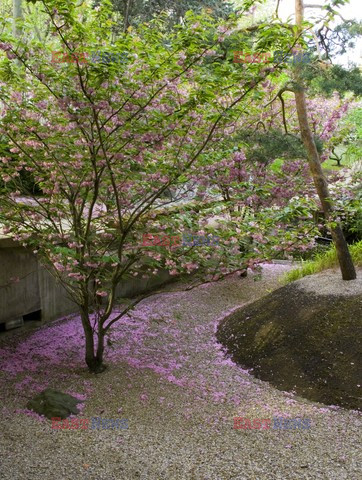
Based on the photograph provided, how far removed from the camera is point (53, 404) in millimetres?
3428

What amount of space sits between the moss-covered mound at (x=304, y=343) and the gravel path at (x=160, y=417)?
162mm

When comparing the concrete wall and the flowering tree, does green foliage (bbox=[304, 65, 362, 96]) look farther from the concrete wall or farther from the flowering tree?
the concrete wall

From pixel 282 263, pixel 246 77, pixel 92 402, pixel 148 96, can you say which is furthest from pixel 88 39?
pixel 282 263

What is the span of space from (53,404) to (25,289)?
1.94 m

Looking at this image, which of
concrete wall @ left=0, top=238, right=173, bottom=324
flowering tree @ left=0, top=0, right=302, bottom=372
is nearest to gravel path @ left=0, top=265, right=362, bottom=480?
concrete wall @ left=0, top=238, right=173, bottom=324

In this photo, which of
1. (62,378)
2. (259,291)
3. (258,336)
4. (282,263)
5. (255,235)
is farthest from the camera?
A: (282,263)

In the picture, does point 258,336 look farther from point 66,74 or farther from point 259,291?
point 66,74

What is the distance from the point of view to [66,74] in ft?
9.64

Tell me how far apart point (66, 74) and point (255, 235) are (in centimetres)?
179

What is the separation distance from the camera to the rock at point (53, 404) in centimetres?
339

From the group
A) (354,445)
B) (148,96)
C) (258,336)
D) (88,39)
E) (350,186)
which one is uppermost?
(88,39)

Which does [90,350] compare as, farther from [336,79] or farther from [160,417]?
[336,79]

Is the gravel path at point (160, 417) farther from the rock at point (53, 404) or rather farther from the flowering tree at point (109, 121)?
the flowering tree at point (109, 121)

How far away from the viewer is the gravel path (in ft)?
9.16
